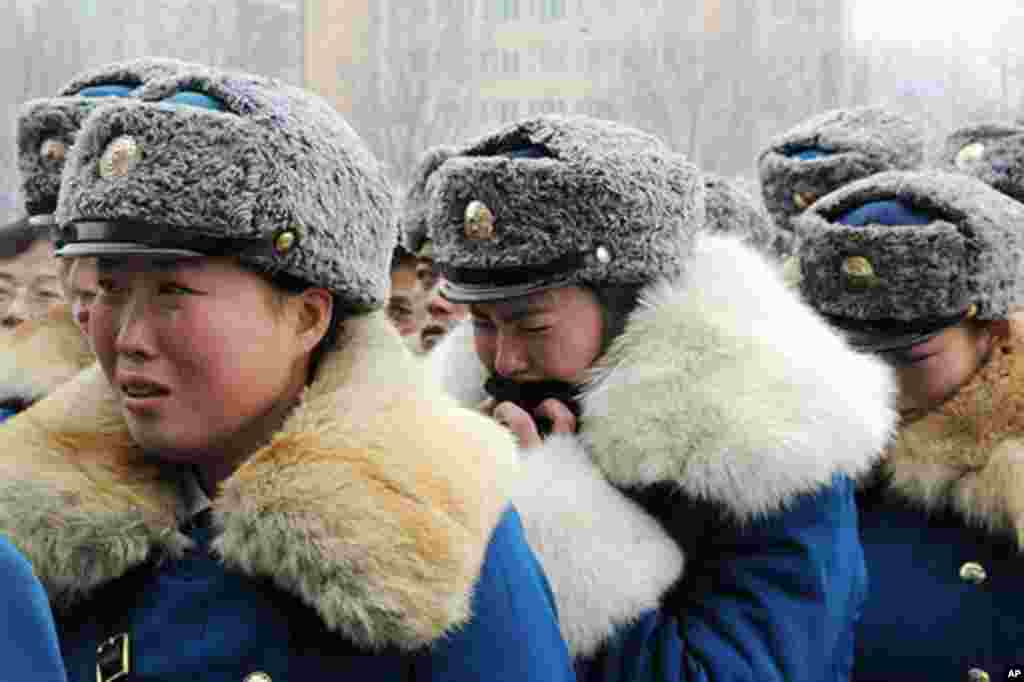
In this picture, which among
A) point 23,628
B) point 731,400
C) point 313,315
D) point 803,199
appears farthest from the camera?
point 803,199

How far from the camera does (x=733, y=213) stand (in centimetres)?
444

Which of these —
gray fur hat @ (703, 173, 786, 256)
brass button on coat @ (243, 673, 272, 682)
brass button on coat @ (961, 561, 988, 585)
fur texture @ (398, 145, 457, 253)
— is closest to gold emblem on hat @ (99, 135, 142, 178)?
brass button on coat @ (243, 673, 272, 682)

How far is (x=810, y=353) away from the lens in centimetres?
278

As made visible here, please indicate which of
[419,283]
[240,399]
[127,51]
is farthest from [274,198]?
[127,51]

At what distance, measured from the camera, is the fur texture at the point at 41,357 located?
11.1 ft

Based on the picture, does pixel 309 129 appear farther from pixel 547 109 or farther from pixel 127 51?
pixel 547 109

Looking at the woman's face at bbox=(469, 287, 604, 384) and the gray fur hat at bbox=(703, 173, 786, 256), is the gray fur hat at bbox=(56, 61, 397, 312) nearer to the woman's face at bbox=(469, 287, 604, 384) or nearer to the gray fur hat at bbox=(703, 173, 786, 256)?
the woman's face at bbox=(469, 287, 604, 384)

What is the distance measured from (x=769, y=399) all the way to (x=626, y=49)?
17.3 metres

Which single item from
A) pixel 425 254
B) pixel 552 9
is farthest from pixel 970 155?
pixel 552 9

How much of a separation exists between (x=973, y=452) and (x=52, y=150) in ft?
7.31

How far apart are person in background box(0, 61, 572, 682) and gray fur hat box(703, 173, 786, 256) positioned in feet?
7.08

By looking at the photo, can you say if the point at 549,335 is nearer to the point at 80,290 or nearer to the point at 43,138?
the point at 80,290

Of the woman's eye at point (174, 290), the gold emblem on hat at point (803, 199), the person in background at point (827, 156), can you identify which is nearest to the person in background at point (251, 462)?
the woman's eye at point (174, 290)

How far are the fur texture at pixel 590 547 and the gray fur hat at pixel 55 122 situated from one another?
1535 millimetres
